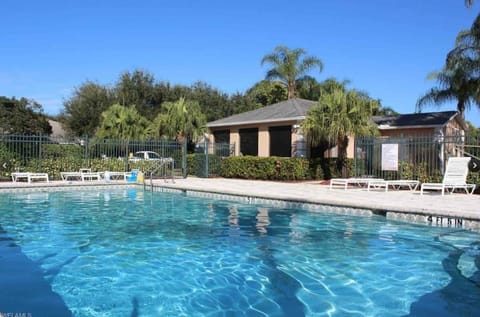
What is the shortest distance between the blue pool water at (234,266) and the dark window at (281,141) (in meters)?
13.5

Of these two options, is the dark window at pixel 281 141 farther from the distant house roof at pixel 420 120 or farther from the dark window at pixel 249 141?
the distant house roof at pixel 420 120

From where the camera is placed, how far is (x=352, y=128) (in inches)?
741

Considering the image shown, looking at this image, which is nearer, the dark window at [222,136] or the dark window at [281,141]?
the dark window at [281,141]

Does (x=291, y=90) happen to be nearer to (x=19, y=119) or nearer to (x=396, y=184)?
(x=396, y=184)

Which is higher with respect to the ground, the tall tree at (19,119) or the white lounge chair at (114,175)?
the tall tree at (19,119)

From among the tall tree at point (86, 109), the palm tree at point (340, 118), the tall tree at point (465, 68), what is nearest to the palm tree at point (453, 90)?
the tall tree at point (465, 68)

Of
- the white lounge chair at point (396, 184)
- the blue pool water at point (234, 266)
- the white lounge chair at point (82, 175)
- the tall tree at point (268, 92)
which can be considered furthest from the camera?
the tall tree at point (268, 92)

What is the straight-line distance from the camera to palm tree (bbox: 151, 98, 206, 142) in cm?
2486

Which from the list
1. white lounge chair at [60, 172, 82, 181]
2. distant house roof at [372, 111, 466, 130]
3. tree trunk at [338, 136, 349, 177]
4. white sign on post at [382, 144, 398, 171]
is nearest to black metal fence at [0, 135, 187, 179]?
white lounge chair at [60, 172, 82, 181]

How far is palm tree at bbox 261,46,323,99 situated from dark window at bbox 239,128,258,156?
8.59 metres

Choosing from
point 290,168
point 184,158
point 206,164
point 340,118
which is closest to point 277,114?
point 206,164

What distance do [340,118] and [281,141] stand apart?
22.6 feet

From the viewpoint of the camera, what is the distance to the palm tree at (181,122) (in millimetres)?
24859

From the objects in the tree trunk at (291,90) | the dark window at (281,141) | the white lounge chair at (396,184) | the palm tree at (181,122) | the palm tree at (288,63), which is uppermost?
the palm tree at (288,63)
